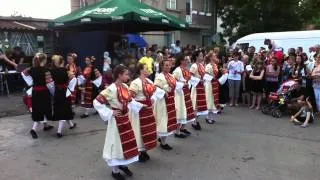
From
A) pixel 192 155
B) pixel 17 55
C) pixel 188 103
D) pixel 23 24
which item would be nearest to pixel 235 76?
pixel 188 103

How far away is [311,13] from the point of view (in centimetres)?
2948

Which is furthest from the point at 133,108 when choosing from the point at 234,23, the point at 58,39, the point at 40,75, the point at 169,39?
the point at 234,23

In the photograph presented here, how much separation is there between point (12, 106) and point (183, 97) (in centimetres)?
647

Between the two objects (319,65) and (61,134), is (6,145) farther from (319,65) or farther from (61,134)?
(319,65)

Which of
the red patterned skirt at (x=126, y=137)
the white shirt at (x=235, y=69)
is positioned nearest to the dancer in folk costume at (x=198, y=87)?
the red patterned skirt at (x=126, y=137)

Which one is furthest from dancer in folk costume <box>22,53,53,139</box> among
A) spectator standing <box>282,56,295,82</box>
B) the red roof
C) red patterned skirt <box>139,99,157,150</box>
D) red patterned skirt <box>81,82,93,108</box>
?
the red roof

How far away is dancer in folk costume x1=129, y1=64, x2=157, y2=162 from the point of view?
668 cm

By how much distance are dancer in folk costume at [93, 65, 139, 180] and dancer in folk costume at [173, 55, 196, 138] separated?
2.30m

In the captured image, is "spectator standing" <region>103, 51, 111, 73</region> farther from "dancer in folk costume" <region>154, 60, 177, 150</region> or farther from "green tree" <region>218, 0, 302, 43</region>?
"green tree" <region>218, 0, 302, 43</region>

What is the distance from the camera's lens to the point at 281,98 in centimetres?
1121

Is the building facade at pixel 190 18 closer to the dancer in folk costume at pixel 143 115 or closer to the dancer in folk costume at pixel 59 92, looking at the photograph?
the dancer in folk costume at pixel 59 92

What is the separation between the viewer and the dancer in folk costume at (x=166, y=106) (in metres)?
7.47

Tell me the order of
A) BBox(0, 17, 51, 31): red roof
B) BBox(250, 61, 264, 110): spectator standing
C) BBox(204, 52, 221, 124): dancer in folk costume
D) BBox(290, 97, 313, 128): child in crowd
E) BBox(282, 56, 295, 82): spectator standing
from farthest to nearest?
BBox(0, 17, 51, 31): red roof < BBox(250, 61, 264, 110): spectator standing < BBox(282, 56, 295, 82): spectator standing < BBox(290, 97, 313, 128): child in crowd < BBox(204, 52, 221, 124): dancer in folk costume

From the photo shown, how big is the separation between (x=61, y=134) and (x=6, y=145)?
1.10 metres
